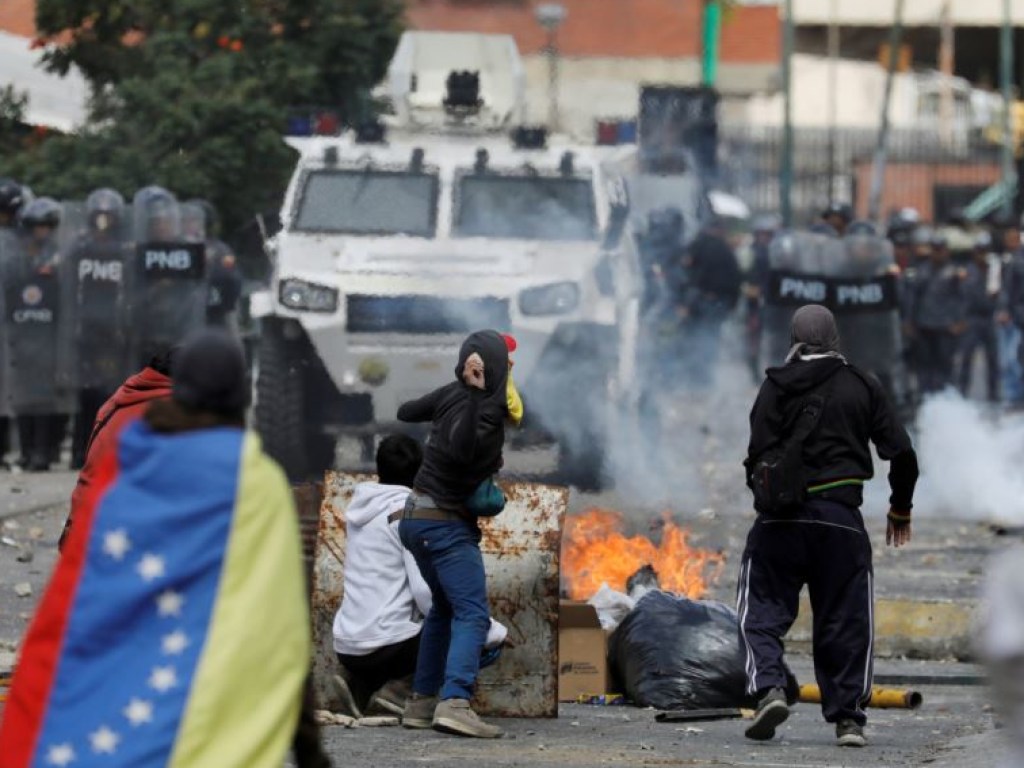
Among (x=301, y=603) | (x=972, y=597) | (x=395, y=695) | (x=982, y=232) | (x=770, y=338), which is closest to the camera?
(x=301, y=603)

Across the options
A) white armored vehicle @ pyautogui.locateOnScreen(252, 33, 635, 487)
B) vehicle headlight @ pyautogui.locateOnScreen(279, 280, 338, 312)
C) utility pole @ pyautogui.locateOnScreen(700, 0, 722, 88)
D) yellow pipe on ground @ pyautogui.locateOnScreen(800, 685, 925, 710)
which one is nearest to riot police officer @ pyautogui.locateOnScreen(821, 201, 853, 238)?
white armored vehicle @ pyautogui.locateOnScreen(252, 33, 635, 487)

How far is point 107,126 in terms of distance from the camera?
23562 mm

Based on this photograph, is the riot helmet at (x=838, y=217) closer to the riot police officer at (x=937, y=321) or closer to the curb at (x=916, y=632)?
the riot police officer at (x=937, y=321)

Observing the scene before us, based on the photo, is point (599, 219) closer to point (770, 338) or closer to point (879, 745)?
point (770, 338)

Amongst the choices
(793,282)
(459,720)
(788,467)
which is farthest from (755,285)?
(459,720)

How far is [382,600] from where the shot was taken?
9.34 metres

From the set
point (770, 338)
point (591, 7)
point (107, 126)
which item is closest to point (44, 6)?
point (107, 126)

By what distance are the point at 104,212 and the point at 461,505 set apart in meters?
10.1

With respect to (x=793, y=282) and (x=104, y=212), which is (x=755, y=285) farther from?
(x=104, y=212)

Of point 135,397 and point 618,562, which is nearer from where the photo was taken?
point 135,397

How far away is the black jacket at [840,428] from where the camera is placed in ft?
29.5

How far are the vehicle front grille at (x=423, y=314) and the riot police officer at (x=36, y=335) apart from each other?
102 inches

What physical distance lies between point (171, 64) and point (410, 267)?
23.2 ft

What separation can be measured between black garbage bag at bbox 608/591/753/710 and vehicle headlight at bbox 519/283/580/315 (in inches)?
262
